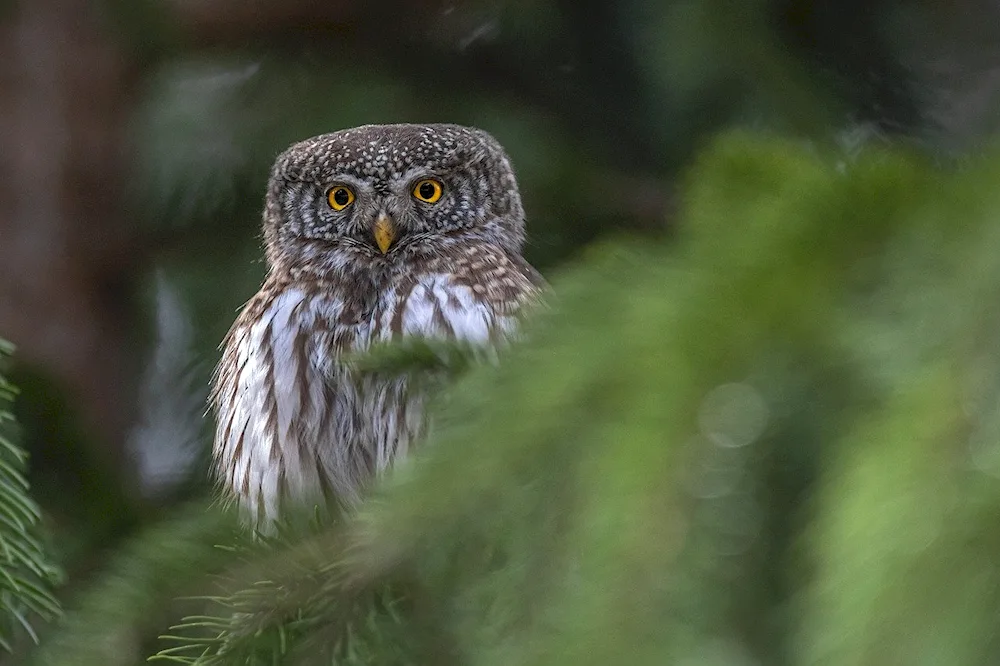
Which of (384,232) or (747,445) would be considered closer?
(747,445)

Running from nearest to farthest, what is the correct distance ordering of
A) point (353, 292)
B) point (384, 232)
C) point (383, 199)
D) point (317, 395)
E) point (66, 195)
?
point (317, 395) → point (353, 292) → point (384, 232) → point (383, 199) → point (66, 195)

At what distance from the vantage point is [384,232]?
333cm

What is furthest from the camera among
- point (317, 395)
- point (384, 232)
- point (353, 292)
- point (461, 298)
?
point (384, 232)

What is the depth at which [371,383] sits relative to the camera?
2564mm

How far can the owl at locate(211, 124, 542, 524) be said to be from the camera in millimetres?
2818

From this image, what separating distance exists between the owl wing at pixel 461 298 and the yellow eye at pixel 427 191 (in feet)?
1.05

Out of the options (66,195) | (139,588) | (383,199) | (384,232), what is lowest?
(139,588)

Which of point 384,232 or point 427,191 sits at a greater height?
point 427,191

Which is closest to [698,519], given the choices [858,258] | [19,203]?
[858,258]

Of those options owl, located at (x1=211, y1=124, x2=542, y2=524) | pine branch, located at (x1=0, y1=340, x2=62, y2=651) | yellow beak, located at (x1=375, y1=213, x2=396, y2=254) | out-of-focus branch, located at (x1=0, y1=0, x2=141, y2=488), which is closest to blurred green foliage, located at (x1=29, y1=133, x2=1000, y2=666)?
pine branch, located at (x1=0, y1=340, x2=62, y2=651)

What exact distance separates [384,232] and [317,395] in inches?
26.4

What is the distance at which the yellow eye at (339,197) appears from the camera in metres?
3.50

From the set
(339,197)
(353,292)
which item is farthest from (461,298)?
(339,197)

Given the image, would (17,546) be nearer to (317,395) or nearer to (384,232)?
(317,395)
